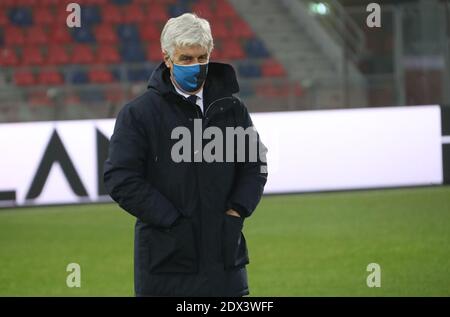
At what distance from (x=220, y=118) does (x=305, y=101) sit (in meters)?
7.03

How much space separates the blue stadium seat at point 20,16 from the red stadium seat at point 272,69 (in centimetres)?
340

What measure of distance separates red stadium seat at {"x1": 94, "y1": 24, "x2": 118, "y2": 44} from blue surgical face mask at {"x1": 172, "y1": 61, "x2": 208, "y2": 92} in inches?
413

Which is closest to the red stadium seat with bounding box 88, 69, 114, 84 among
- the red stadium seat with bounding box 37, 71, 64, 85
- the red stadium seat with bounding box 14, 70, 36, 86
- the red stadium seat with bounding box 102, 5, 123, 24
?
the red stadium seat with bounding box 37, 71, 64, 85

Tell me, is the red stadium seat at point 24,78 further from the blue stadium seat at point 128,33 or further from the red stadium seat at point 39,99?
the blue stadium seat at point 128,33

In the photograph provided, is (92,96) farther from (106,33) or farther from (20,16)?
(106,33)

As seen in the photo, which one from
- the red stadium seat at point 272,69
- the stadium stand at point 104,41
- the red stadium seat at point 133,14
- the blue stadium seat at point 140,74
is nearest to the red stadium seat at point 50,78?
the stadium stand at point 104,41

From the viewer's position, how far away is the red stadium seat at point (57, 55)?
13078 millimetres

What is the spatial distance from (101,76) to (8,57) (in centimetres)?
188

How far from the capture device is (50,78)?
11.8 metres

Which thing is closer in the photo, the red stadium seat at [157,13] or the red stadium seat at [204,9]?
the red stadium seat at [204,9]

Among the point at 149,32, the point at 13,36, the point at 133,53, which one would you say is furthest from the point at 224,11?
the point at 13,36

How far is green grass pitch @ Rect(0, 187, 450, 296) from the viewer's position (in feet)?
22.9
